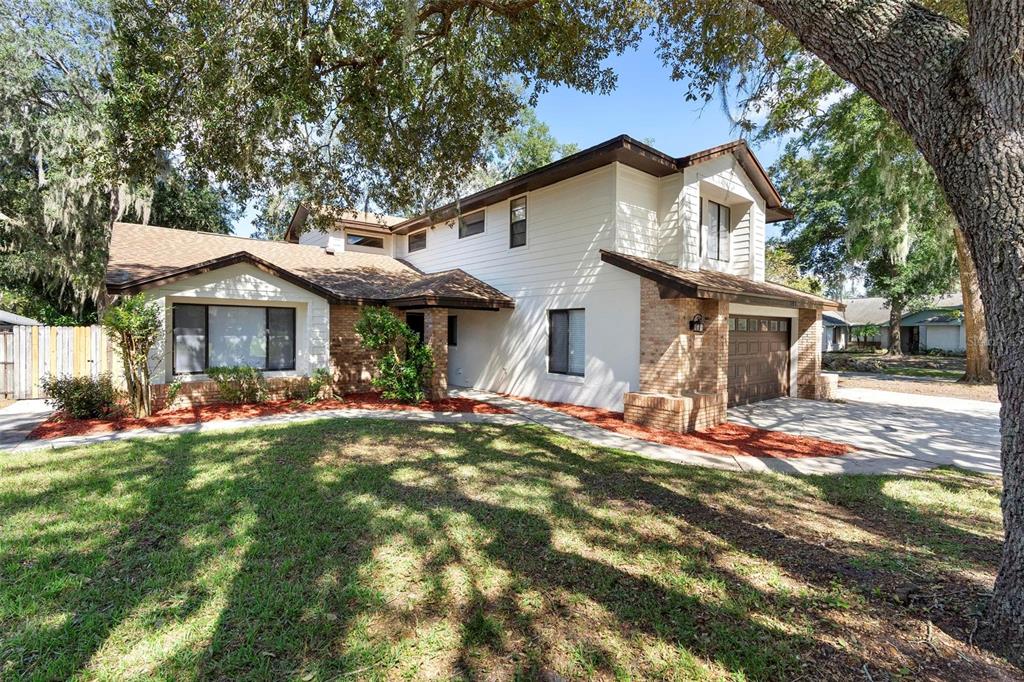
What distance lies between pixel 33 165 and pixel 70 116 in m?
3.67

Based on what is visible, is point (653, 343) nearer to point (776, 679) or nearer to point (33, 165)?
point (776, 679)

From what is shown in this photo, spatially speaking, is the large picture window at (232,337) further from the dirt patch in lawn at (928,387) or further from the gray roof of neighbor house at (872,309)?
the gray roof of neighbor house at (872,309)

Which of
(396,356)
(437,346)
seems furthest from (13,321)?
(437,346)

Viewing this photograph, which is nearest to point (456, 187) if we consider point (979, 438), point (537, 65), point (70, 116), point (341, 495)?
point (537, 65)

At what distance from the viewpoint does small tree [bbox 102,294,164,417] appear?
27.2 feet

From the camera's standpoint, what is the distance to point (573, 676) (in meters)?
2.43

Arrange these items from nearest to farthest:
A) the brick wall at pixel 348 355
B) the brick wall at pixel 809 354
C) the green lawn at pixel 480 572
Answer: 1. the green lawn at pixel 480 572
2. the brick wall at pixel 348 355
3. the brick wall at pixel 809 354

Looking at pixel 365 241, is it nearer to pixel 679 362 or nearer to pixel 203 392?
pixel 203 392

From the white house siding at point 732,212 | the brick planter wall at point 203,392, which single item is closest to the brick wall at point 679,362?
the white house siding at point 732,212

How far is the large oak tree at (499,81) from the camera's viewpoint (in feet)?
8.13

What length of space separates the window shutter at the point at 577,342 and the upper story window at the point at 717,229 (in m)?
3.60

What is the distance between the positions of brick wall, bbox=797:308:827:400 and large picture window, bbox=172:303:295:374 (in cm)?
1374

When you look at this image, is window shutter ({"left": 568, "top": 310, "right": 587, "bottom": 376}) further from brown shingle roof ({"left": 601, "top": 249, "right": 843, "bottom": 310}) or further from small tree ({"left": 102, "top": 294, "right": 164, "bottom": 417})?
small tree ({"left": 102, "top": 294, "right": 164, "bottom": 417})

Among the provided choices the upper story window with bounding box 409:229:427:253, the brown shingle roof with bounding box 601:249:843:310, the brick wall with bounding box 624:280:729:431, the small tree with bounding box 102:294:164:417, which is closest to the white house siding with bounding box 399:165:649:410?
the brick wall with bounding box 624:280:729:431
